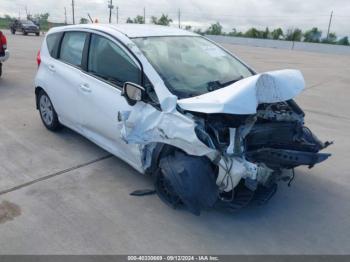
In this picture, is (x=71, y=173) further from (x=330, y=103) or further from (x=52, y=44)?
(x=330, y=103)

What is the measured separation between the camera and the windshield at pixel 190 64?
3.49 meters

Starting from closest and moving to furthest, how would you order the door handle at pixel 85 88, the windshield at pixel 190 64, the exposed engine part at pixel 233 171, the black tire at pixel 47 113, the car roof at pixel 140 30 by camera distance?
the exposed engine part at pixel 233 171 → the windshield at pixel 190 64 → the car roof at pixel 140 30 → the door handle at pixel 85 88 → the black tire at pixel 47 113

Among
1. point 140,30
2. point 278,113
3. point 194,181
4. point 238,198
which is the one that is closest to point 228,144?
point 194,181

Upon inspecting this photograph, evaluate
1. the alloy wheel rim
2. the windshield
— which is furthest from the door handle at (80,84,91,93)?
the alloy wheel rim

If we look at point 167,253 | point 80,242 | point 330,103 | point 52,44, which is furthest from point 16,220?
point 330,103

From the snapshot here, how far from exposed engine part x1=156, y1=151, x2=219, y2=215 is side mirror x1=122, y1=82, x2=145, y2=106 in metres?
0.75

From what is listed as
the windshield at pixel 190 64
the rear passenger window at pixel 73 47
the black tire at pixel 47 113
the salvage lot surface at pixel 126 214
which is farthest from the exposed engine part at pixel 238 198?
the black tire at pixel 47 113

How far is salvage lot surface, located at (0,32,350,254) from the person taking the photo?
9.46 feet

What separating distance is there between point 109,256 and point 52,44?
361 cm

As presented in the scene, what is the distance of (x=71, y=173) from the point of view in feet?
13.3

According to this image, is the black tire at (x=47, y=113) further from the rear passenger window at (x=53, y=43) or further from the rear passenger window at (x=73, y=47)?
the rear passenger window at (x=73, y=47)

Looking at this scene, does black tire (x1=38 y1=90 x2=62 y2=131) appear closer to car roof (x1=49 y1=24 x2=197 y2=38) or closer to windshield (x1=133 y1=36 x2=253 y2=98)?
car roof (x1=49 y1=24 x2=197 y2=38)

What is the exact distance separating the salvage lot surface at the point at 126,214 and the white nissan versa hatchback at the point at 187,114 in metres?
0.25

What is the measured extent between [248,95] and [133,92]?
113 centimetres
